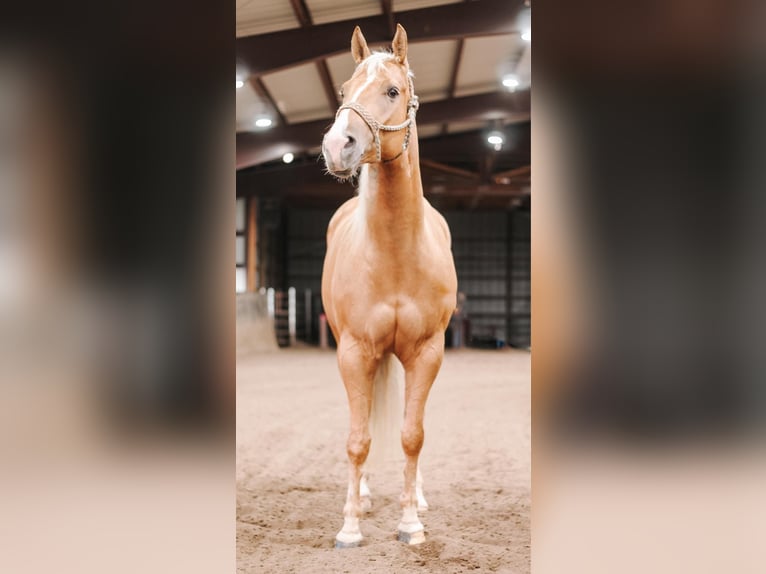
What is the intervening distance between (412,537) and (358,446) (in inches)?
16.3

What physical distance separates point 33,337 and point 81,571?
46 cm

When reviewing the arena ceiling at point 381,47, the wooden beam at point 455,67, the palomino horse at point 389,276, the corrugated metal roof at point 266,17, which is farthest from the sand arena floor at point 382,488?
the wooden beam at point 455,67

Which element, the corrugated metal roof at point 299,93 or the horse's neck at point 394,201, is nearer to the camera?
the horse's neck at point 394,201

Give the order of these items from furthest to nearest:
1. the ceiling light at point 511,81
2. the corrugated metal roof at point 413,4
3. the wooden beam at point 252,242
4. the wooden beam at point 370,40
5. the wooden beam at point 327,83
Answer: the wooden beam at point 252,242, the ceiling light at point 511,81, the wooden beam at point 327,83, the wooden beam at point 370,40, the corrugated metal roof at point 413,4

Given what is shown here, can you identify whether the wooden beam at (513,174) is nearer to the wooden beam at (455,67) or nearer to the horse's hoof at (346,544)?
the wooden beam at (455,67)

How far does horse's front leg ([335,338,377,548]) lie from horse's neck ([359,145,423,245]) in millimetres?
464

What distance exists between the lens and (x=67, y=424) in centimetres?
117

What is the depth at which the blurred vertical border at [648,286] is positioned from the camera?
1201mm

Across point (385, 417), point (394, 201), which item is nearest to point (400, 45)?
point (394, 201)

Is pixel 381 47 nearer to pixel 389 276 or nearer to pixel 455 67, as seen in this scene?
pixel 389 276

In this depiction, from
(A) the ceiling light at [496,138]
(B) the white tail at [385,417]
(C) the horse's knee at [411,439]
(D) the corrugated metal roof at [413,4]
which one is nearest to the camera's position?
(C) the horse's knee at [411,439]

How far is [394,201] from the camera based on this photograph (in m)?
2.33

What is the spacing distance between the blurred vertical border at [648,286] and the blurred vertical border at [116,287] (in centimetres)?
64

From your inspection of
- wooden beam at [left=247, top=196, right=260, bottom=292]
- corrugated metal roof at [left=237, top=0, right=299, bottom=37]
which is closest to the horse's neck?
corrugated metal roof at [left=237, top=0, right=299, bottom=37]
